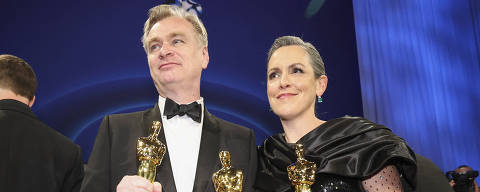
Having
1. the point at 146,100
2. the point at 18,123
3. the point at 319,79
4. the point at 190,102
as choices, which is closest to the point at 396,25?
the point at 146,100

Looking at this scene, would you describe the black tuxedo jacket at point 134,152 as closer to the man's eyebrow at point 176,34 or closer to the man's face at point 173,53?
the man's face at point 173,53

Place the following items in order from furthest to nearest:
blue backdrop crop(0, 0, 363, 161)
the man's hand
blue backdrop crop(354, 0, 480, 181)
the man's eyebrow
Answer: blue backdrop crop(354, 0, 480, 181)
blue backdrop crop(0, 0, 363, 161)
the man's eyebrow
the man's hand

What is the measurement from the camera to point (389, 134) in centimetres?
180

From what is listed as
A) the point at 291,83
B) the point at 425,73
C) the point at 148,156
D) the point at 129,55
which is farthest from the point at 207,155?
the point at 425,73

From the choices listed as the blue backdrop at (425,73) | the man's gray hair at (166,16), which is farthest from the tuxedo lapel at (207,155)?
the blue backdrop at (425,73)

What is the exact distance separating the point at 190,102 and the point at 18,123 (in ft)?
2.59

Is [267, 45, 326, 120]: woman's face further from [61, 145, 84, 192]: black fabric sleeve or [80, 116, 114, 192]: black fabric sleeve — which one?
[61, 145, 84, 192]: black fabric sleeve

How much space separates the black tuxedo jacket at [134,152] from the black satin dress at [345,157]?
0.35 ft

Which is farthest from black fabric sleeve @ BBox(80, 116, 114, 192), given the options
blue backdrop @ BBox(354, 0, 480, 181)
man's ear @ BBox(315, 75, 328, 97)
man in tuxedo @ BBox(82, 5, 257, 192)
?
blue backdrop @ BBox(354, 0, 480, 181)

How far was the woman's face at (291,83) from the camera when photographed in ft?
6.38

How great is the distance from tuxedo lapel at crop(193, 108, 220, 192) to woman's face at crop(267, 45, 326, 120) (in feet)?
1.02

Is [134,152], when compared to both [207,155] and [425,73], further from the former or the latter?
[425,73]

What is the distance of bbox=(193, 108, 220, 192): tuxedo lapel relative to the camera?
1.64m

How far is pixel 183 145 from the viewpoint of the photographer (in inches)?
70.6
